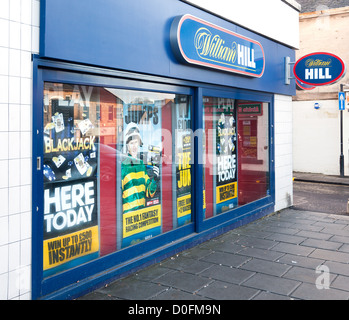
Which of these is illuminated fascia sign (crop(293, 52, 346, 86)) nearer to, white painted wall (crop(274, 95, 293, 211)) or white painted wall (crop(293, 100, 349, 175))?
white painted wall (crop(274, 95, 293, 211))

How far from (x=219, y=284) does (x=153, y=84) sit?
2.73 meters

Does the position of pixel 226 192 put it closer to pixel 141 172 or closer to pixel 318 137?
pixel 141 172

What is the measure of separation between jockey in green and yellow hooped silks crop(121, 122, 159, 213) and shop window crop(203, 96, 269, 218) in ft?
5.47

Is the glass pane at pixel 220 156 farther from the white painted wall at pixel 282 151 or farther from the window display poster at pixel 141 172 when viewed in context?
the white painted wall at pixel 282 151

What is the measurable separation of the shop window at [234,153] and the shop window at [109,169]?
2.64 ft

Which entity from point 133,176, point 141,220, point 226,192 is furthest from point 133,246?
point 226,192

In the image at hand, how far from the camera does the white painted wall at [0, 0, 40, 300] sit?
11.5ft

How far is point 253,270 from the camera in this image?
508cm

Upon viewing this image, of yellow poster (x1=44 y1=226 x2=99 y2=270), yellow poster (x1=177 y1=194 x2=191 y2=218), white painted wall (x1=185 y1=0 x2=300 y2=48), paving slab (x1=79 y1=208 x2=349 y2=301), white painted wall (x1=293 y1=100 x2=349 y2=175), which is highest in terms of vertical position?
white painted wall (x1=185 y1=0 x2=300 y2=48)

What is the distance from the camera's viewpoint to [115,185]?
16.7ft

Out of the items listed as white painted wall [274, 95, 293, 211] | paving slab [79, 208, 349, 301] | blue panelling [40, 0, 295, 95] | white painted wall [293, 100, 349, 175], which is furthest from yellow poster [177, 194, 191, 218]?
white painted wall [293, 100, 349, 175]

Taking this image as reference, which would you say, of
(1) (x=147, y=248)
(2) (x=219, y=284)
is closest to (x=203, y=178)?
(1) (x=147, y=248)

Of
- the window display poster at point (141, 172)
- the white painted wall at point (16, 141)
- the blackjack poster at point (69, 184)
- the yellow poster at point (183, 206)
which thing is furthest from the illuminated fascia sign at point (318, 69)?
the white painted wall at point (16, 141)

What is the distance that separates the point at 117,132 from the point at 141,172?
73 centimetres
